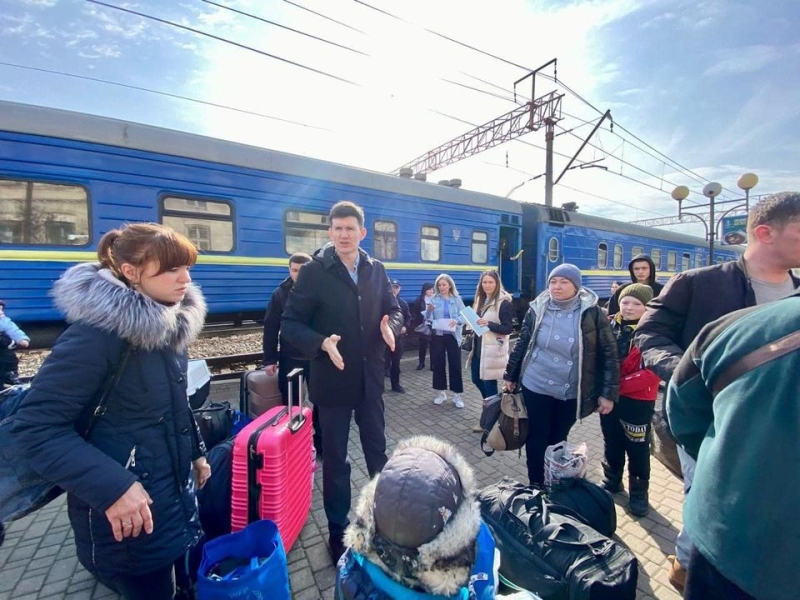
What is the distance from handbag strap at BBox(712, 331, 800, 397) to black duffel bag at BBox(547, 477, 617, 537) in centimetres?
155

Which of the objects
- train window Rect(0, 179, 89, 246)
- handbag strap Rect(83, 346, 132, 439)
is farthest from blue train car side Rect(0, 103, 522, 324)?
handbag strap Rect(83, 346, 132, 439)

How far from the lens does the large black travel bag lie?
1.74m

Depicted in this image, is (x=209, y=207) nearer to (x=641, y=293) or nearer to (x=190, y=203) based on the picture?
(x=190, y=203)

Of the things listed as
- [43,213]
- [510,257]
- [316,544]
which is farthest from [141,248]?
[510,257]

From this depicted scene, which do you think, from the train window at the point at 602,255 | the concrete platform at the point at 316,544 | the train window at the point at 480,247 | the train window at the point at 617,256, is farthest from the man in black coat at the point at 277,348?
the train window at the point at 617,256

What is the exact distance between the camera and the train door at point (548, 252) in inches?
430

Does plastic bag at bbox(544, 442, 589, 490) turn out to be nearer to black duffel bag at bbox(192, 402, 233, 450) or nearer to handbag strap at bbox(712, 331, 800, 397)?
handbag strap at bbox(712, 331, 800, 397)

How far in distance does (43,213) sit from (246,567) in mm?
5217

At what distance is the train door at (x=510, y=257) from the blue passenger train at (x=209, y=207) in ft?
3.35

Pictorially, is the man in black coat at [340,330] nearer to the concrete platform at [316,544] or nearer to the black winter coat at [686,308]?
the concrete platform at [316,544]

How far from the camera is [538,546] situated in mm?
1916

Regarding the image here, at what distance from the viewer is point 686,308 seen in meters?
2.11

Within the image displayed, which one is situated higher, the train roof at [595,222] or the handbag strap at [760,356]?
the train roof at [595,222]

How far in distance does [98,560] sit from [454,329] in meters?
4.37
